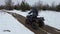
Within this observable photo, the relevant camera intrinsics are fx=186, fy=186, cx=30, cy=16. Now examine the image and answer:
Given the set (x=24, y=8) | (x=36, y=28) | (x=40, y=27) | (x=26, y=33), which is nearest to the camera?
(x=26, y=33)

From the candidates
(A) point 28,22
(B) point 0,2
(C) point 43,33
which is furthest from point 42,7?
(C) point 43,33

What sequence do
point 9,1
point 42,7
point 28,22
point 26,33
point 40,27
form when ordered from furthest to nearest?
point 9,1 < point 42,7 < point 28,22 < point 40,27 < point 26,33

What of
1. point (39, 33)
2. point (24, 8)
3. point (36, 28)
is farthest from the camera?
point (24, 8)

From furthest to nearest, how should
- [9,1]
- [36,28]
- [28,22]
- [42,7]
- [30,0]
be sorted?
[30,0] → [9,1] → [42,7] → [28,22] → [36,28]

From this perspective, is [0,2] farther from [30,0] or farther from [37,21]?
[37,21]

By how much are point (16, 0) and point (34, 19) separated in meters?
47.8

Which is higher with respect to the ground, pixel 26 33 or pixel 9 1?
pixel 26 33

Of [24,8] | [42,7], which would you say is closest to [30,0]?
[42,7]

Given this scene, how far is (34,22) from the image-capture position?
49.8ft

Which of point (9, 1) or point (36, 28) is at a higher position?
point (36, 28)

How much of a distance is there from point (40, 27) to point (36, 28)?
3.65 feet

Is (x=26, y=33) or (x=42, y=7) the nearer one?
(x=26, y=33)

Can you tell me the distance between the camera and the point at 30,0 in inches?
2451

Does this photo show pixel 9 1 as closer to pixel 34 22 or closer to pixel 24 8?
pixel 24 8
